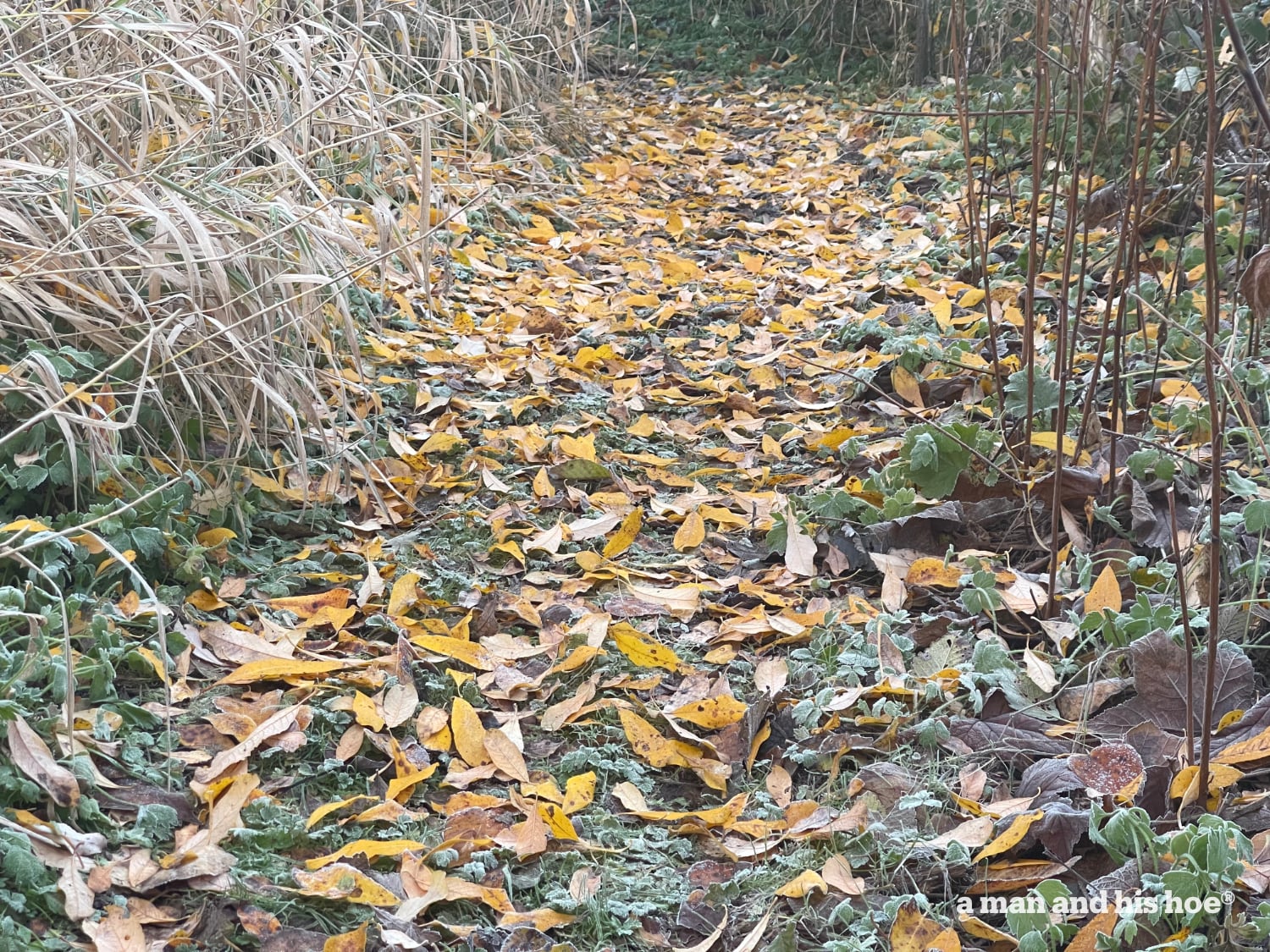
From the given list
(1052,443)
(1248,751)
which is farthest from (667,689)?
(1052,443)

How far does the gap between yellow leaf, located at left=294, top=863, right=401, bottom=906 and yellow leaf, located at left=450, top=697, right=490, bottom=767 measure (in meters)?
0.27

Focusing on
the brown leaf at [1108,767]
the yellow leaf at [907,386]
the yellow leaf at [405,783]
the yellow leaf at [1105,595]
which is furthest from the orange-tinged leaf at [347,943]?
the yellow leaf at [907,386]

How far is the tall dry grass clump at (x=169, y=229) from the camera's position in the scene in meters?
1.87

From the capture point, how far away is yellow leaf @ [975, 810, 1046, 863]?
1.31m

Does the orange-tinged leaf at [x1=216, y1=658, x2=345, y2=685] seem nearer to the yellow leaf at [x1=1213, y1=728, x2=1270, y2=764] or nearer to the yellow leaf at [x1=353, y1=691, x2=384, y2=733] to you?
the yellow leaf at [x1=353, y1=691, x2=384, y2=733]

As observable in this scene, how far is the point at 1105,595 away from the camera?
1699 millimetres

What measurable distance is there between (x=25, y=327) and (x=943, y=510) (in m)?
1.56

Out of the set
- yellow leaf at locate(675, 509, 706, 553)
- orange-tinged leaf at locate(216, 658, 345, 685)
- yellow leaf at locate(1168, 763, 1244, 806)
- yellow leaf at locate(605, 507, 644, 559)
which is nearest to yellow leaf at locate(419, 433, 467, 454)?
yellow leaf at locate(605, 507, 644, 559)

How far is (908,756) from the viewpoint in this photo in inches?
59.8

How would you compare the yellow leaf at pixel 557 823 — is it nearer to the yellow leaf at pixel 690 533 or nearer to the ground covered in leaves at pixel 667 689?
the ground covered in leaves at pixel 667 689

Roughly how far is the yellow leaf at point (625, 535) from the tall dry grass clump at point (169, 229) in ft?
1.87

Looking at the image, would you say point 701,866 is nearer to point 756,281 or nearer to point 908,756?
point 908,756

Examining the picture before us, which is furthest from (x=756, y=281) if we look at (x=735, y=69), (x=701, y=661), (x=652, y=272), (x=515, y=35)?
(x=735, y=69)

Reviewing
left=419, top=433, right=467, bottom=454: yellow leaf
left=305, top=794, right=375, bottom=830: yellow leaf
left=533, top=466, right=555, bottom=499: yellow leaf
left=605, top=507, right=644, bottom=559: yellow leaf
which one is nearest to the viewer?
left=305, top=794, right=375, bottom=830: yellow leaf
